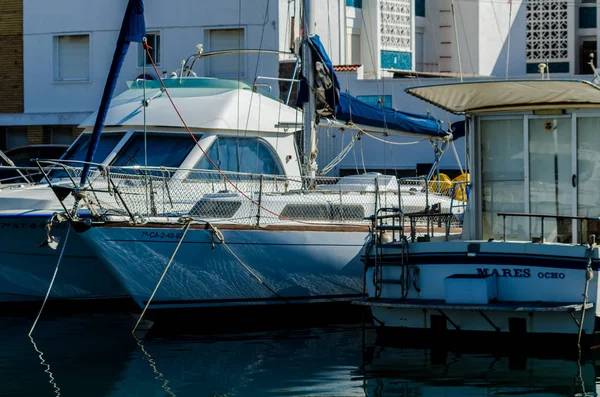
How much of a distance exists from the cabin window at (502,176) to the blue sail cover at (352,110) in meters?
4.01

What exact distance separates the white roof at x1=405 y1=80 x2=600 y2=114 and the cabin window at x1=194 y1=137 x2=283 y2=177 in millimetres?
4062

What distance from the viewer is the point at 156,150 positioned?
17.0 metres

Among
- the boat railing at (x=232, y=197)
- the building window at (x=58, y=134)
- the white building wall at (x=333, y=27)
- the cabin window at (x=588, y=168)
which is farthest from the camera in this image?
the building window at (x=58, y=134)

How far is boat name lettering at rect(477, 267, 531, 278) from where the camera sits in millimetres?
12297

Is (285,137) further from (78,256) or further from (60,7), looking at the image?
(60,7)

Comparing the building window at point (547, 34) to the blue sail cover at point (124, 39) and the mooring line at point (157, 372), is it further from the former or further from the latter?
the mooring line at point (157, 372)

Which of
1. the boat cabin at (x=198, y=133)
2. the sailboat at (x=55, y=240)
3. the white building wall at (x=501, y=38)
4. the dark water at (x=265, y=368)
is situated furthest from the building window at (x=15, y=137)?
the dark water at (x=265, y=368)

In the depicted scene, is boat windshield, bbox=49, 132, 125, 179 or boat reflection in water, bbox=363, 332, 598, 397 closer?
boat reflection in water, bbox=363, 332, 598, 397

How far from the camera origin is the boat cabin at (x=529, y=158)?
43.0 ft

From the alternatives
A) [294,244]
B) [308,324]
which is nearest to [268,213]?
[294,244]

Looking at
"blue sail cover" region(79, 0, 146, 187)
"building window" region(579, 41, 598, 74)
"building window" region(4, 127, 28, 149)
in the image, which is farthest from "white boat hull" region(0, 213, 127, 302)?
"building window" region(579, 41, 598, 74)

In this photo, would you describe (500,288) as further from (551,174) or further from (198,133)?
(198,133)

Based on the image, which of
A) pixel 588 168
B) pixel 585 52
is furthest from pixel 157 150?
pixel 585 52

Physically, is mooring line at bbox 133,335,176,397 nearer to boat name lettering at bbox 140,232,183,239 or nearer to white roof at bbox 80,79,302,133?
boat name lettering at bbox 140,232,183,239
